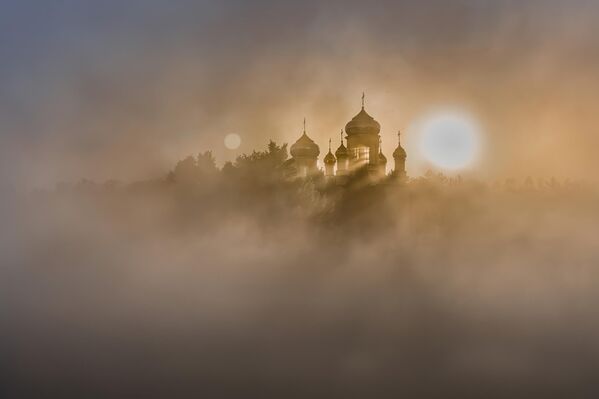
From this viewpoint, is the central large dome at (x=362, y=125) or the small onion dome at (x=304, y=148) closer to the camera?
the central large dome at (x=362, y=125)

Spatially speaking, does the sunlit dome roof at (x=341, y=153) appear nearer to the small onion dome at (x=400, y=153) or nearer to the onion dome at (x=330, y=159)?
the onion dome at (x=330, y=159)

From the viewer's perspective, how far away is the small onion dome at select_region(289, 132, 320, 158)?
5891 cm

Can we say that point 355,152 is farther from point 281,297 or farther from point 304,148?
point 281,297

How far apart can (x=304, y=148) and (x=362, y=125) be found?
234 inches

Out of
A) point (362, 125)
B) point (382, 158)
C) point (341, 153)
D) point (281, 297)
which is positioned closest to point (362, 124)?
point (362, 125)

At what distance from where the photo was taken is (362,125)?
190 ft

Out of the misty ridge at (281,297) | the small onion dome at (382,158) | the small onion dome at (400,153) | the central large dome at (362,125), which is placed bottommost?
the misty ridge at (281,297)

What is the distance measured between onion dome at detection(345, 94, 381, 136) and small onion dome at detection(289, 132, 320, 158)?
3849 millimetres

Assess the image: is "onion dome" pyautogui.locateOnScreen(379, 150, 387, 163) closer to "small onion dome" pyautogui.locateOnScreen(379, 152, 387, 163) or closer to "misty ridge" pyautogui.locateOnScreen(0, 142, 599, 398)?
"small onion dome" pyautogui.locateOnScreen(379, 152, 387, 163)

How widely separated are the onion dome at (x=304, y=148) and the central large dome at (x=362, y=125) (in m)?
3.67

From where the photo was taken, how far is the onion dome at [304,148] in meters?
58.9

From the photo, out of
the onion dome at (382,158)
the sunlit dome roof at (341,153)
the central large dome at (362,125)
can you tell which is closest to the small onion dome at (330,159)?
the sunlit dome roof at (341,153)

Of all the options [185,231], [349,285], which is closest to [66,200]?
[185,231]

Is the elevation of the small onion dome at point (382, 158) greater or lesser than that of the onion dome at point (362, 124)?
lesser
